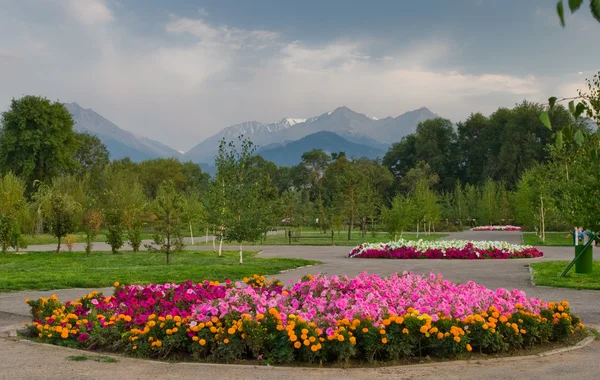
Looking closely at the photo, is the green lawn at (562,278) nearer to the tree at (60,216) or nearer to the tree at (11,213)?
the tree at (60,216)

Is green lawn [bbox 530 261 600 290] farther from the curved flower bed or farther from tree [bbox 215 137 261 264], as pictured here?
tree [bbox 215 137 261 264]

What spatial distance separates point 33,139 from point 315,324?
→ 1998 inches

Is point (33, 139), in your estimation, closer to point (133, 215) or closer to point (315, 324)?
point (133, 215)

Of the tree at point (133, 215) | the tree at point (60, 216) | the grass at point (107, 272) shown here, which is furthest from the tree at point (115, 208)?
the grass at point (107, 272)

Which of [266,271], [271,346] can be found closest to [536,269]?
[266,271]

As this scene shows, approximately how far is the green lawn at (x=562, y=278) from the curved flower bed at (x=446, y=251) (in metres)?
3.91

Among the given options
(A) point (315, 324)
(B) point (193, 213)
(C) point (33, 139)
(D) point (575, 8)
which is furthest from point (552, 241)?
(C) point (33, 139)

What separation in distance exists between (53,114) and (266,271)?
43.9 meters

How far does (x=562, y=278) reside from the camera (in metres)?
13.8

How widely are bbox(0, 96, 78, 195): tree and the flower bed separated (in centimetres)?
4766

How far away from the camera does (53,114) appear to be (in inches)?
2068

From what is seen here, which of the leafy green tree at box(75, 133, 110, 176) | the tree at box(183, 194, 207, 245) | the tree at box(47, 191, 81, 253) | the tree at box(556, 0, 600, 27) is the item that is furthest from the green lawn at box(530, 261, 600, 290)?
the leafy green tree at box(75, 133, 110, 176)

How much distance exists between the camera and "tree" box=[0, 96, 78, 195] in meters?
50.7

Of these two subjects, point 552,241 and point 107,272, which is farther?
point 552,241
